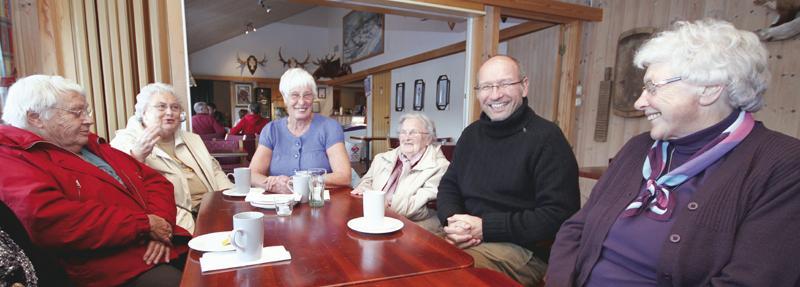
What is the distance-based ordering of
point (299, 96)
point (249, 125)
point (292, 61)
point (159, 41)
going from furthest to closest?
point (292, 61)
point (249, 125)
point (159, 41)
point (299, 96)

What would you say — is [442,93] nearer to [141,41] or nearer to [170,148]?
[141,41]

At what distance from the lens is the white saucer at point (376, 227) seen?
104cm

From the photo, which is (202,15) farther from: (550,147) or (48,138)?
(550,147)

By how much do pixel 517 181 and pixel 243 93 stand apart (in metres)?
9.68

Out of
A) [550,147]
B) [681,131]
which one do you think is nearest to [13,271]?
[550,147]

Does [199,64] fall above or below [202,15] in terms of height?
below

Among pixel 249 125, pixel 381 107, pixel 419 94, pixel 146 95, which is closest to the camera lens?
pixel 146 95

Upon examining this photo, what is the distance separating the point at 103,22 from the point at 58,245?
1765mm

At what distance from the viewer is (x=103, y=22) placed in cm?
225

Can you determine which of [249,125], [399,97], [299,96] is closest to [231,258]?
[299,96]

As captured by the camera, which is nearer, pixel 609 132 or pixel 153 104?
pixel 153 104

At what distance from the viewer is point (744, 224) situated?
0.83m

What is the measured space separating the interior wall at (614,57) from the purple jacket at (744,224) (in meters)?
1.97

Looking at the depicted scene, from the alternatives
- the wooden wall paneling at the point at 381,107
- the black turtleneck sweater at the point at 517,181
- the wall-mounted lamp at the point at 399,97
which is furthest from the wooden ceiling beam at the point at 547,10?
the wooden wall paneling at the point at 381,107
